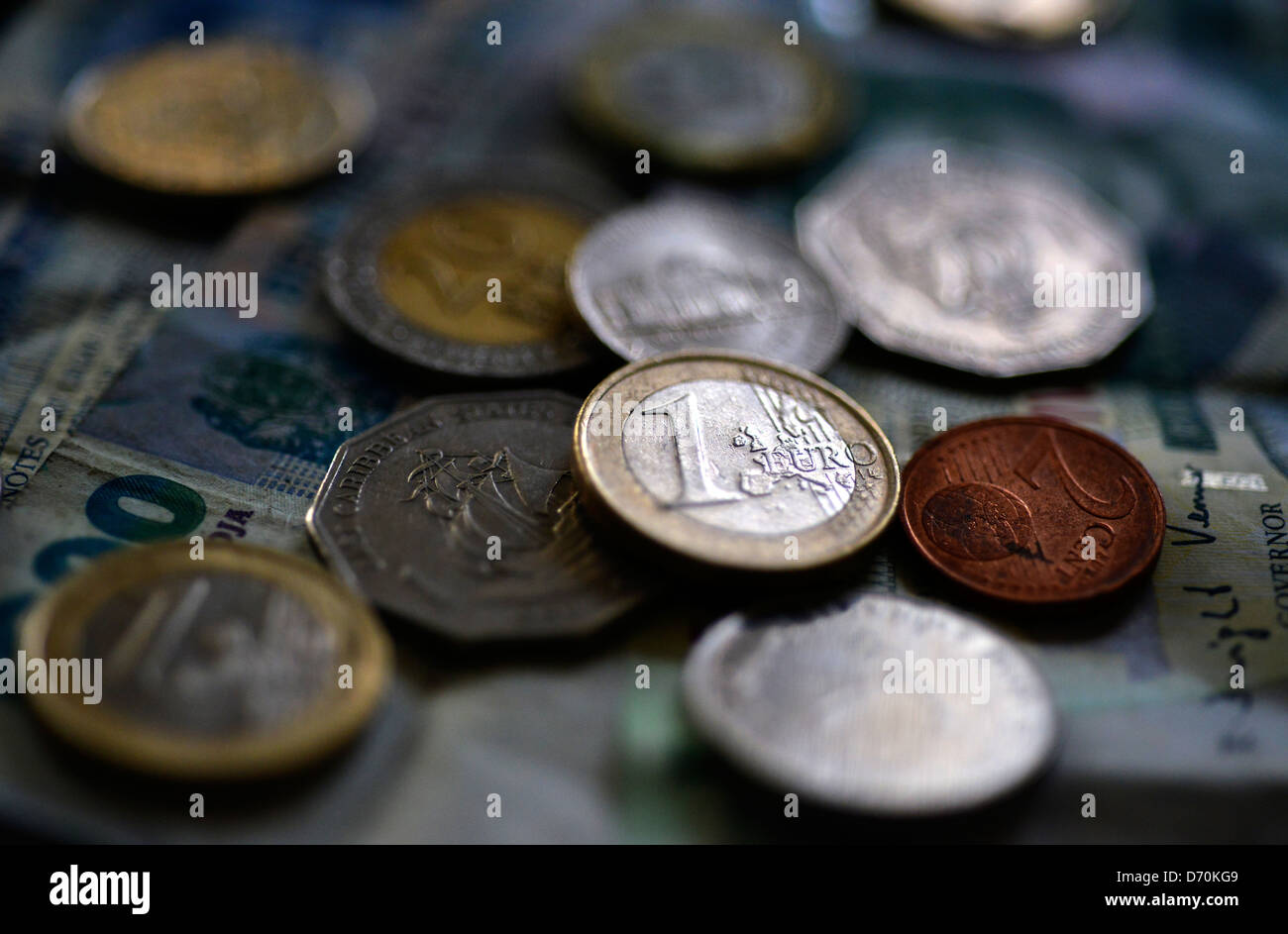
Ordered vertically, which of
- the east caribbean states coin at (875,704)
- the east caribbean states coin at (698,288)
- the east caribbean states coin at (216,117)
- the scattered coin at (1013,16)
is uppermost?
the scattered coin at (1013,16)

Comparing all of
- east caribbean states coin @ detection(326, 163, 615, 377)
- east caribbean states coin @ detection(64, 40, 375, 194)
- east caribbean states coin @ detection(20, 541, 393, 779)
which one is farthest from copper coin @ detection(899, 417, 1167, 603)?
east caribbean states coin @ detection(64, 40, 375, 194)

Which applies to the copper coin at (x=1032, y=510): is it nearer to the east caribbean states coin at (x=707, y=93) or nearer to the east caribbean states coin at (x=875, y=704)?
the east caribbean states coin at (x=875, y=704)

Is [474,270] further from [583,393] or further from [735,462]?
[735,462]

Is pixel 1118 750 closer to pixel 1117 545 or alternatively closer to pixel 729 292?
pixel 1117 545

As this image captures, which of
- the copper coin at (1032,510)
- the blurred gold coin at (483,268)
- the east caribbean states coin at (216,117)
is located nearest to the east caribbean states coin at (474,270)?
the blurred gold coin at (483,268)

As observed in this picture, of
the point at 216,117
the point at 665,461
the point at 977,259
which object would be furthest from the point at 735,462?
the point at 216,117

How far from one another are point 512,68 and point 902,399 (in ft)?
4.49

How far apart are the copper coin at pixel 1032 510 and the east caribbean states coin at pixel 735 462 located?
106 millimetres

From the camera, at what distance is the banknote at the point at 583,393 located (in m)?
1.47

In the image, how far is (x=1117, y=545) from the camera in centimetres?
172

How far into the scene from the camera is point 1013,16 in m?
2.93

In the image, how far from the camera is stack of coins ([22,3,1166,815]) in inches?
55.8

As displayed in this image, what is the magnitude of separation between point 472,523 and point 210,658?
0.42 m
